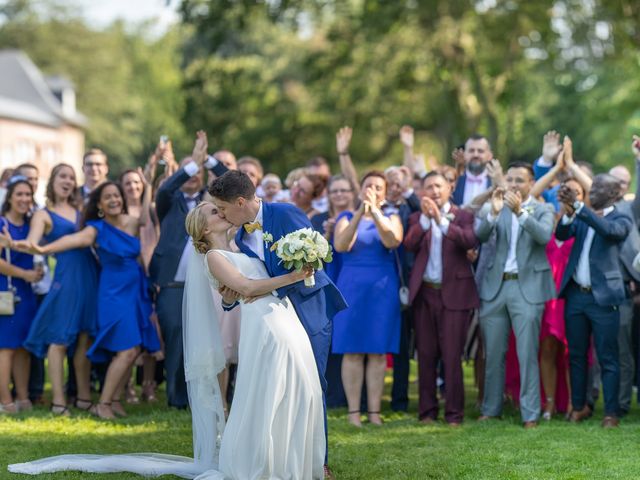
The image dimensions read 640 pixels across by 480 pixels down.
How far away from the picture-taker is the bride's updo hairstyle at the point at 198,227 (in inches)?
297

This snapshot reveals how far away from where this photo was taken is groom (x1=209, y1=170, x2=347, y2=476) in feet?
23.5

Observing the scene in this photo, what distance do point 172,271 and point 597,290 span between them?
157 inches

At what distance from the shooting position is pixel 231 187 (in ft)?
23.5

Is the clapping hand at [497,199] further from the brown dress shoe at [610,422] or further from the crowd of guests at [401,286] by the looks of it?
the brown dress shoe at [610,422]

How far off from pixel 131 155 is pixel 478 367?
62.6 metres

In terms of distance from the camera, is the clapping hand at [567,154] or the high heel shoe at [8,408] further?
the high heel shoe at [8,408]

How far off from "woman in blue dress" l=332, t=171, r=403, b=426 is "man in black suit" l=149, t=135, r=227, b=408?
1.49 m

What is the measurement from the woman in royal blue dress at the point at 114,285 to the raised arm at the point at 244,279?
3.18 meters

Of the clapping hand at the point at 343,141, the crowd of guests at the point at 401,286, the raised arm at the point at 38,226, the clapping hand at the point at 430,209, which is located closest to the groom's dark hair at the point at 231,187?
the crowd of guests at the point at 401,286

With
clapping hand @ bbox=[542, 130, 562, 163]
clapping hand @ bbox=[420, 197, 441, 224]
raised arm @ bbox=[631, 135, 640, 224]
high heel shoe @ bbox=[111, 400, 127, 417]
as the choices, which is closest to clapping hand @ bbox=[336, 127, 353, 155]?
clapping hand @ bbox=[420, 197, 441, 224]

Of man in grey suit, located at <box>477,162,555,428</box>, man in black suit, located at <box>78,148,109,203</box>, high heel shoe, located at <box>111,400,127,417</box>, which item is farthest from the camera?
man in black suit, located at <box>78,148,109,203</box>

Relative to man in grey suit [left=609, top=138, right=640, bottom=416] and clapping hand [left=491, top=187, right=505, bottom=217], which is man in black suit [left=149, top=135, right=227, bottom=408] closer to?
clapping hand [left=491, top=187, right=505, bottom=217]

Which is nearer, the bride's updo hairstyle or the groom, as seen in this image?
the groom

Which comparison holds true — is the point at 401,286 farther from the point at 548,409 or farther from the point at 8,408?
the point at 8,408
